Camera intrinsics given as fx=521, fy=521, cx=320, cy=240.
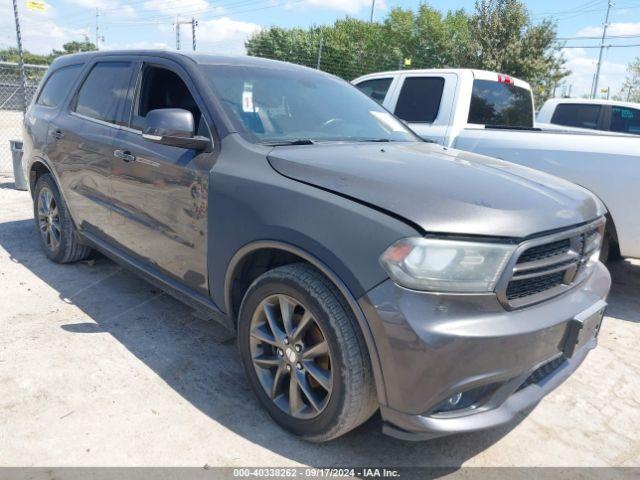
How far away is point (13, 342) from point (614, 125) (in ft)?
27.2

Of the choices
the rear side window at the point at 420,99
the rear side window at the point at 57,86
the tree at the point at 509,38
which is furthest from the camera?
the tree at the point at 509,38

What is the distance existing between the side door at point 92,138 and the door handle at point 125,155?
0.10 meters

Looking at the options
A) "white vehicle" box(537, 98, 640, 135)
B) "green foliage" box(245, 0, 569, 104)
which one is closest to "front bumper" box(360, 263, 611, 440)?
"white vehicle" box(537, 98, 640, 135)

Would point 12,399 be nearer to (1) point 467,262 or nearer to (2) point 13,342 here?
(2) point 13,342

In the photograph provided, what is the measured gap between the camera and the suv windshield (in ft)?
9.65

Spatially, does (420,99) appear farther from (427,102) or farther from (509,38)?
(509,38)

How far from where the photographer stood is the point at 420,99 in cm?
575

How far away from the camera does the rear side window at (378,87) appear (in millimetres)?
6207

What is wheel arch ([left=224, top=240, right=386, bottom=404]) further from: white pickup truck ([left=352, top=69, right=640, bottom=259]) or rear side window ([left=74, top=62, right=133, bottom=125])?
white pickup truck ([left=352, top=69, right=640, bottom=259])

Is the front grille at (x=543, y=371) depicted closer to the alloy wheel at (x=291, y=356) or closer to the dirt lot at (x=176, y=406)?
the dirt lot at (x=176, y=406)

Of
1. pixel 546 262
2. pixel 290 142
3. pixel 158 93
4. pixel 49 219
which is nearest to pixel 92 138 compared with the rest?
pixel 158 93

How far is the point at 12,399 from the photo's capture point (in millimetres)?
2736

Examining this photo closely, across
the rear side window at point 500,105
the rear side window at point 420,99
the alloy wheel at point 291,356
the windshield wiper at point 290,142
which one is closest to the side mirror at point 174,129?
the windshield wiper at point 290,142

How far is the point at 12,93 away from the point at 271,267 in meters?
17.2
